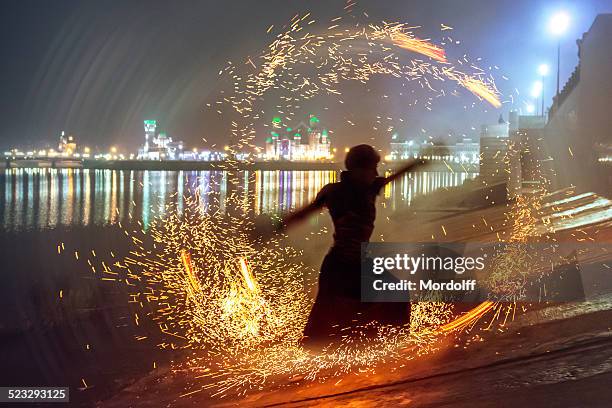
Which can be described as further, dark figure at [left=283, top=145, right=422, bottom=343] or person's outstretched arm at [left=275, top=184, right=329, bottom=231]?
person's outstretched arm at [left=275, top=184, right=329, bottom=231]

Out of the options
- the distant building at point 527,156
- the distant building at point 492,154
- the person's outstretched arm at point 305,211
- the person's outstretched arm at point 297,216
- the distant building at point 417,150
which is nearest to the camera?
the person's outstretched arm at point 305,211

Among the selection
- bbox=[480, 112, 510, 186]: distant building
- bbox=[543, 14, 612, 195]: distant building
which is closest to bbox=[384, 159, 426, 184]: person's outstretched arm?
bbox=[543, 14, 612, 195]: distant building

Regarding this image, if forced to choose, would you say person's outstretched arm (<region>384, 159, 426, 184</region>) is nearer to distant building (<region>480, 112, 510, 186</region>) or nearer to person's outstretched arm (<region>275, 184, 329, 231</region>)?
person's outstretched arm (<region>275, 184, 329, 231</region>)

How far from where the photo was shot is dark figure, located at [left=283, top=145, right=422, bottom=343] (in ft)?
16.1

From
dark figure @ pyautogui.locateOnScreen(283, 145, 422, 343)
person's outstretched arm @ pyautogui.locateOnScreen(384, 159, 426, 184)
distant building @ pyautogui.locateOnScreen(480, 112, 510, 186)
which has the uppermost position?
distant building @ pyautogui.locateOnScreen(480, 112, 510, 186)

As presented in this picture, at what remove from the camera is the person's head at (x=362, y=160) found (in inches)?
→ 193

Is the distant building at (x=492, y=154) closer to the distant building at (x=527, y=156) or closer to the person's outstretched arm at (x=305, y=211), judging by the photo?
the distant building at (x=527, y=156)

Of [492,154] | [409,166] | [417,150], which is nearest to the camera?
[409,166]

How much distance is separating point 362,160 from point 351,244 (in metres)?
0.63

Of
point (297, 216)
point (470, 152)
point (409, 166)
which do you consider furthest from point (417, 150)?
point (470, 152)

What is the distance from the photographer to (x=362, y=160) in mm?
4895

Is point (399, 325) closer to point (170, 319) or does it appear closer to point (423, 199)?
point (170, 319)

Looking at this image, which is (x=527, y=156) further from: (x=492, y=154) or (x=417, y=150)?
(x=417, y=150)

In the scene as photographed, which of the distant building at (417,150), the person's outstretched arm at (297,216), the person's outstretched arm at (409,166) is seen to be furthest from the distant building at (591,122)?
the person's outstretched arm at (297,216)
